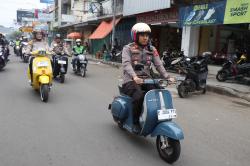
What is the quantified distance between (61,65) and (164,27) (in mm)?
12933

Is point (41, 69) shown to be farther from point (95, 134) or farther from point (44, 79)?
point (95, 134)

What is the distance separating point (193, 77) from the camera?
34.4 feet

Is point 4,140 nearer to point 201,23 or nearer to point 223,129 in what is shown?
point 223,129

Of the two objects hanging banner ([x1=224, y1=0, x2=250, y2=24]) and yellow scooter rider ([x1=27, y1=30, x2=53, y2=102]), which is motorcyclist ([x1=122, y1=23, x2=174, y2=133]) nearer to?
yellow scooter rider ([x1=27, y1=30, x2=53, y2=102])

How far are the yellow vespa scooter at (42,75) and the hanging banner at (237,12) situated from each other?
25.1ft

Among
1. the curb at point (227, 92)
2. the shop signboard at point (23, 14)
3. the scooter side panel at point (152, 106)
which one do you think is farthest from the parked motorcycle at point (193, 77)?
the shop signboard at point (23, 14)

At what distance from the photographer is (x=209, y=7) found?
14.7 m

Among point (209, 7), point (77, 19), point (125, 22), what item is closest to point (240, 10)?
point (209, 7)

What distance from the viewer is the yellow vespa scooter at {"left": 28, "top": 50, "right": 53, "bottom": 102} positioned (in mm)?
8086

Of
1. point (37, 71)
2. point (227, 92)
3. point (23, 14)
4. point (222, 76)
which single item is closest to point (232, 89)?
point (227, 92)

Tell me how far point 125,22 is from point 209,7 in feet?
40.3

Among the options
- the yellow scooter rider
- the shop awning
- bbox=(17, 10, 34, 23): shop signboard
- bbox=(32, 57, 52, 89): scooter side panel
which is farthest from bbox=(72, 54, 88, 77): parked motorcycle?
bbox=(17, 10, 34, 23): shop signboard

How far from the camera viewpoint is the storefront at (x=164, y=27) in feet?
61.5

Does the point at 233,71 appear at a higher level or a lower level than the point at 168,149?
higher
